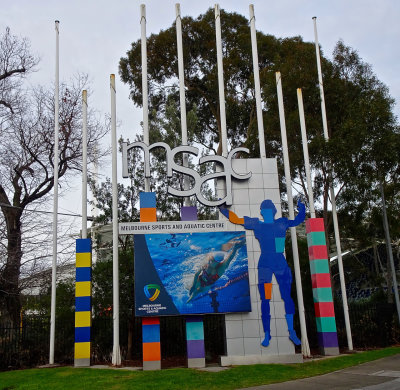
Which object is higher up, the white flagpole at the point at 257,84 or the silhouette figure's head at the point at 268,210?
the white flagpole at the point at 257,84

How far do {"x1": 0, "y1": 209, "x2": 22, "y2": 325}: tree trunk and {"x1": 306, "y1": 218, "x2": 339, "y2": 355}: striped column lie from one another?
11.3 meters

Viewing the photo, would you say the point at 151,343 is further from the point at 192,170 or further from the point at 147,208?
the point at 192,170

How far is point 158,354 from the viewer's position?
Answer: 48.3 feet

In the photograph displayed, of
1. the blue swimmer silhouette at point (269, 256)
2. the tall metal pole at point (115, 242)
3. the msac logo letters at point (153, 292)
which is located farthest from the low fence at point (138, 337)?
the msac logo letters at point (153, 292)

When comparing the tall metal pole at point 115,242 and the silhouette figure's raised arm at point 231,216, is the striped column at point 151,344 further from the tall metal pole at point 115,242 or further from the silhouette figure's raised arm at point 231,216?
the silhouette figure's raised arm at point 231,216

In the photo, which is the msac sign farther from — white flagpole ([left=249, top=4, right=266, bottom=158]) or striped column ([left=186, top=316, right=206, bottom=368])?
striped column ([left=186, top=316, right=206, bottom=368])

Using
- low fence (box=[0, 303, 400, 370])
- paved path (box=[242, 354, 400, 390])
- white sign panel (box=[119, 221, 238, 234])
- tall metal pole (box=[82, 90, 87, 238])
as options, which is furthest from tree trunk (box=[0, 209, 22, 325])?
paved path (box=[242, 354, 400, 390])

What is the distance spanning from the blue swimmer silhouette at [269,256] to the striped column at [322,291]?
1232mm

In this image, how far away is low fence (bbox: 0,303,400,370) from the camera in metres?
17.2

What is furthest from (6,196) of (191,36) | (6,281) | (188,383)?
(191,36)

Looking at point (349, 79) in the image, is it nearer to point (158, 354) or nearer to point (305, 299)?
point (305, 299)

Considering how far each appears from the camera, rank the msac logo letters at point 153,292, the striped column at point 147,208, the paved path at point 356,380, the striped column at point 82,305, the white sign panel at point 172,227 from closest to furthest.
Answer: the paved path at point 356,380, the msac logo letters at point 153,292, the white sign panel at point 172,227, the striped column at point 82,305, the striped column at point 147,208

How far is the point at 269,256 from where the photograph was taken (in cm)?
1603

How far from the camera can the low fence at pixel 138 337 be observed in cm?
1722
